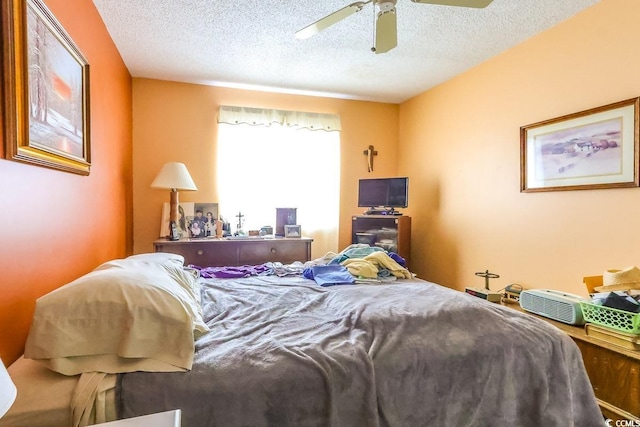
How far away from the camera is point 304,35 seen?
195 centimetres

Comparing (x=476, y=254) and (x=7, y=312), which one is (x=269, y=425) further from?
(x=476, y=254)

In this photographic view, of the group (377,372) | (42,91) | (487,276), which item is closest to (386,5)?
(42,91)

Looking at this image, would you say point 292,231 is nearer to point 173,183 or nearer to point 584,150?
point 173,183

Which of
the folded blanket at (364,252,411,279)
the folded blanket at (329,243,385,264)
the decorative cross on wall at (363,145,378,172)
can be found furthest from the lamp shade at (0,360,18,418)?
the decorative cross on wall at (363,145,378,172)

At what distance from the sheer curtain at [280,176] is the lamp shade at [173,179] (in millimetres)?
497

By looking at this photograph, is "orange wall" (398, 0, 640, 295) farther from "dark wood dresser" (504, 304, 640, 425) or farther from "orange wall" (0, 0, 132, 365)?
"orange wall" (0, 0, 132, 365)

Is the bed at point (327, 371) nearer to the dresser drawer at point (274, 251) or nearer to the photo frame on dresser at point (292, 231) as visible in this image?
the dresser drawer at point (274, 251)

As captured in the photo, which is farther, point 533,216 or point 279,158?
point 279,158

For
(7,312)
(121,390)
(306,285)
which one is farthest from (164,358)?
(306,285)

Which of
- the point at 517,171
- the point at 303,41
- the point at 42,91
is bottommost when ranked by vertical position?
the point at 517,171

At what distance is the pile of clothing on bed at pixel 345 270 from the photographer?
2.14 metres

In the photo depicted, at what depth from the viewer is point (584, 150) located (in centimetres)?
222

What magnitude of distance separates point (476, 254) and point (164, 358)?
2829 millimetres

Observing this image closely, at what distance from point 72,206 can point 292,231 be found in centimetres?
202
